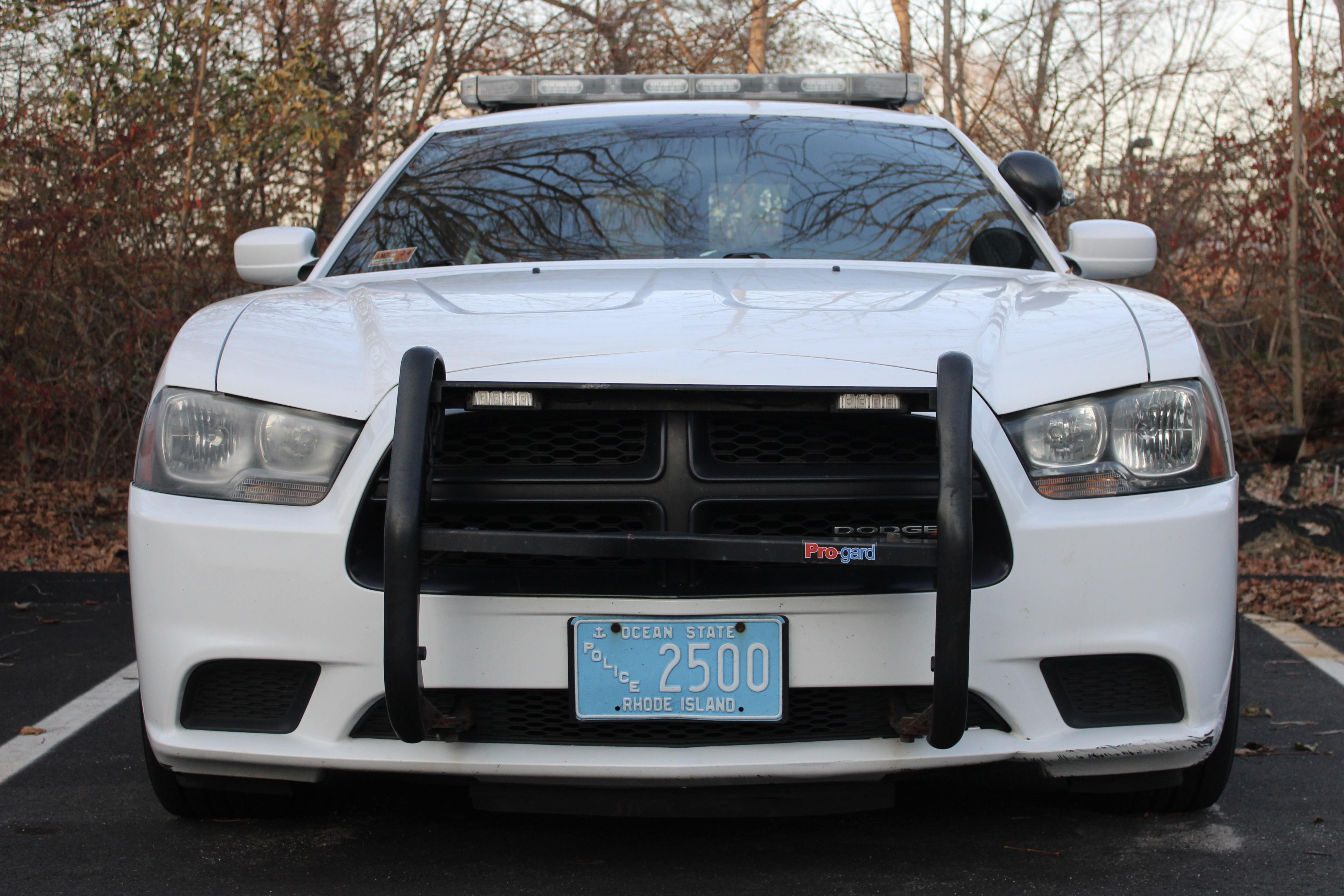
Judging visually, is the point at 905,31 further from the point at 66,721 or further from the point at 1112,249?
the point at 66,721

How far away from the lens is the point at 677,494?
2264 mm

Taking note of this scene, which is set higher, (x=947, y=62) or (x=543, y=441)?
(x=947, y=62)

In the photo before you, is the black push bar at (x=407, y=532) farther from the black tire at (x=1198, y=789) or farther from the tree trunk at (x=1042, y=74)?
→ the tree trunk at (x=1042, y=74)

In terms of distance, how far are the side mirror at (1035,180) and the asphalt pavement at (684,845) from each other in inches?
64.2

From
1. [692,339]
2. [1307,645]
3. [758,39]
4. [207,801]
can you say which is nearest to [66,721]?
[207,801]

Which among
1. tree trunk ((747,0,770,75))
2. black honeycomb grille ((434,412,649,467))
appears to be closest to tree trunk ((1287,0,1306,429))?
tree trunk ((747,0,770,75))

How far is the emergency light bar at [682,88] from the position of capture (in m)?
4.64

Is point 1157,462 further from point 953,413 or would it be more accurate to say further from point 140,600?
point 140,600

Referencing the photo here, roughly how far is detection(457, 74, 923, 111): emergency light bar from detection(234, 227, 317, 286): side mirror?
1254 millimetres

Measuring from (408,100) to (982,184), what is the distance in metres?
11.3

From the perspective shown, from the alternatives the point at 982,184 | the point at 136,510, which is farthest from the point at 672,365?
the point at 982,184

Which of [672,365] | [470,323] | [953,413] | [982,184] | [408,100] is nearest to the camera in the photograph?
[953,413]

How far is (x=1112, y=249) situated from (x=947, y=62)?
8458 millimetres

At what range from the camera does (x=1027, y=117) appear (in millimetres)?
11258
